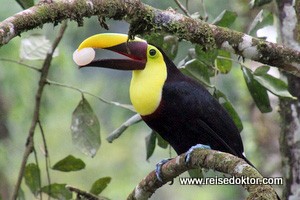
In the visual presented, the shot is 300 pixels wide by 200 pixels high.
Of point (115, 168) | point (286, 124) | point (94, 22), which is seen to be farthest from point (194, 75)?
point (115, 168)

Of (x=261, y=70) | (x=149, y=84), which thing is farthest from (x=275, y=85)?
(x=149, y=84)

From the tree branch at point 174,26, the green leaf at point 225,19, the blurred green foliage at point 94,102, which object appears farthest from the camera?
the blurred green foliage at point 94,102

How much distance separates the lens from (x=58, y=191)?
338 cm

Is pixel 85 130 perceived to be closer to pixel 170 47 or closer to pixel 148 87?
pixel 148 87

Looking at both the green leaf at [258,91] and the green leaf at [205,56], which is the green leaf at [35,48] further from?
the green leaf at [258,91]

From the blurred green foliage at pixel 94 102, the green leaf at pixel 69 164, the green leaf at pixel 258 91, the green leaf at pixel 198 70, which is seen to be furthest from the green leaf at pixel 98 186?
the blurred green foliage at pixel 94 102

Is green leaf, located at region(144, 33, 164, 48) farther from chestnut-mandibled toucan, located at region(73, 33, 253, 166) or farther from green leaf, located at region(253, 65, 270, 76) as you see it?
green leaf, located at region(253, 65, 270, 76)

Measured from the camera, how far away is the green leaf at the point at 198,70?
326 cm

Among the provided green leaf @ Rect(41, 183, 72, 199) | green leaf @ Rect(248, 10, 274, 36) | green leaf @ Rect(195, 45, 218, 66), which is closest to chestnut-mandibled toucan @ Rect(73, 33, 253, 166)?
green leaf @ Rect(195, 45, 218, 66)

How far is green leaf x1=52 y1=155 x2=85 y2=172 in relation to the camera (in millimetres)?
3371

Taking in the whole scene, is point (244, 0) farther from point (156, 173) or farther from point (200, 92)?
point (156, 173)

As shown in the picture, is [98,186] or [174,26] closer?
[174,26]

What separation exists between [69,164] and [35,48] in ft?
2.11

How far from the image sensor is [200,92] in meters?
3.20
